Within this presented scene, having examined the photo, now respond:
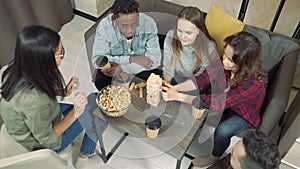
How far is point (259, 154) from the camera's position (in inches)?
58.8

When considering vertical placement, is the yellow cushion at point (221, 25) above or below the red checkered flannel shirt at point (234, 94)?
above

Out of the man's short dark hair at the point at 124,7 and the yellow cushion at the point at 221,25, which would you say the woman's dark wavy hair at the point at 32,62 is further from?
the yellow cushion at the point at 221,25

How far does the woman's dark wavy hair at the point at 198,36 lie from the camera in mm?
2008

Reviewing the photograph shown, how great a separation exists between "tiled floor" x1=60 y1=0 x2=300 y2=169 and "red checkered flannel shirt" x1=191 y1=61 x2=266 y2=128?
329 millimetres

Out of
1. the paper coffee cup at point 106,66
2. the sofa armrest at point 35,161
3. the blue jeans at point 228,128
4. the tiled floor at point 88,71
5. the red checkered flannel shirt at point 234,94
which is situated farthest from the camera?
the tiled floor at point 88,71

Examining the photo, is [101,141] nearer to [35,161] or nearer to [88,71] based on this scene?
[35,161]

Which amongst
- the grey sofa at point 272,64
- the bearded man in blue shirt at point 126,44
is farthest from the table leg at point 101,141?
the grey sofa at point 272,64

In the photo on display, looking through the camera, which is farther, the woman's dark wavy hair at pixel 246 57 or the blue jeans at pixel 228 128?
the blue jeans at pixel 228 128

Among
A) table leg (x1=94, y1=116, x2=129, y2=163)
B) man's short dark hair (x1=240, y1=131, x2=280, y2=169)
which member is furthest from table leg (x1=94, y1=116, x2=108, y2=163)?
man's short dark hair (x1=240, y1=131, x2=280, y2=169)

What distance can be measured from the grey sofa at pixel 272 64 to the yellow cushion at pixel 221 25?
8 centimetres

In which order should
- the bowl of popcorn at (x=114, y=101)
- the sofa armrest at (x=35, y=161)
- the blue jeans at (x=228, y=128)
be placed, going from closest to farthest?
1. the sofa armrest at (x=35, y=161)
2. the bowl of popcorn at (x=114, y=101)
3. the blue jeans at (x=228, y=128)

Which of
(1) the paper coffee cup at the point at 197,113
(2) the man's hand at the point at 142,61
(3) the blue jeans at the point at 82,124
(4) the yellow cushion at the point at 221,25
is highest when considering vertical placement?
(4) the yellow cushion at the point at 221,25

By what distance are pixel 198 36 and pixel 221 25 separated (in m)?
0.28

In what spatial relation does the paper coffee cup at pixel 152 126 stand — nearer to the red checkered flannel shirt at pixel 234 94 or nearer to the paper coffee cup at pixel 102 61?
the red checkered flannel shirt at pixel 234 94
